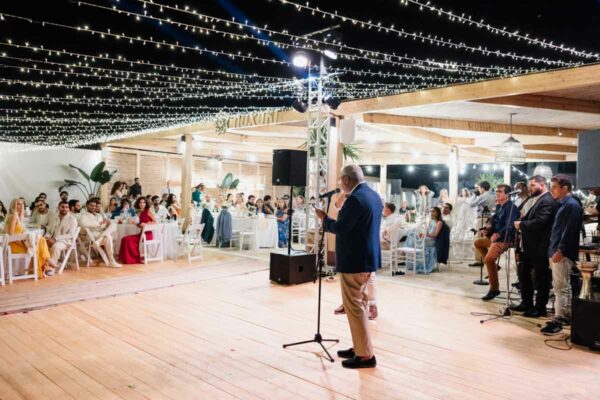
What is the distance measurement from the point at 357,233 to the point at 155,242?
19.1 ft

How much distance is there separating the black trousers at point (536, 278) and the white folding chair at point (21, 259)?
21.8 feet

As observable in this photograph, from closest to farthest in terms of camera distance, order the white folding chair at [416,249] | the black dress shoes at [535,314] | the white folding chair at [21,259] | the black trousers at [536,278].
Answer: the black trousers at [536,278] < the black dress shoes at [535,314] < the white folding chair at [21,259] < the white folding chair at [416,249]

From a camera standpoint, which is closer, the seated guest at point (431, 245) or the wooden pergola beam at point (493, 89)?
the wooden pergola beam at point (493, 89)

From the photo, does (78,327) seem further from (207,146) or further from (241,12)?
(207,146)

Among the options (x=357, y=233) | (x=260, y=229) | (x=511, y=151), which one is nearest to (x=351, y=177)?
(x=357, y=233)

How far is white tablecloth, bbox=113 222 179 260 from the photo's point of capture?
7.89 meters

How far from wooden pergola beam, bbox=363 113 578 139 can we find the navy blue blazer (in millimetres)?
5235

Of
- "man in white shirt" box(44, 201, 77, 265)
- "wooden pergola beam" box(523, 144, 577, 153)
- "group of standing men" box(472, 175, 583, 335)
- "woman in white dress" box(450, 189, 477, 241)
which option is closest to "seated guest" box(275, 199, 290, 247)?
"woman in white dress" box(450, 189, 477, 241)

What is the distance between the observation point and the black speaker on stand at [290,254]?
18.6ft

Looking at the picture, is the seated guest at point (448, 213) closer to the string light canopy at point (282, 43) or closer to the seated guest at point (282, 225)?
the string light canopy at point (282, 43)

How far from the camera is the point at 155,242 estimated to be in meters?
7.98

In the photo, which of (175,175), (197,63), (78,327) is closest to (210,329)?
(78,327)

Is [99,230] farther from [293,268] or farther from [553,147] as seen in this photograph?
[553,147]

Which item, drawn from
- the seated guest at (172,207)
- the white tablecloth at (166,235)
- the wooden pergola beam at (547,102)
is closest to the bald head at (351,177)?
the wooden pergola beam at (547,102)
